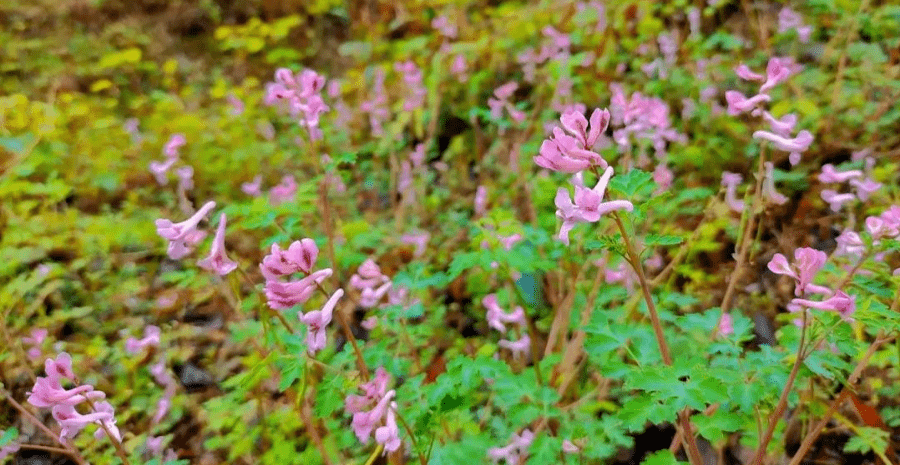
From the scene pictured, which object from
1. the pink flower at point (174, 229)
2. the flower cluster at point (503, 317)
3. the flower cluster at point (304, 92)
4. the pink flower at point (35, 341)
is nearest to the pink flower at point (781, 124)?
the flower cluster at point (503, 317)

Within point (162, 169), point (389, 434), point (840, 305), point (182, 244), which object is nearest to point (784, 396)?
point (840, 305)

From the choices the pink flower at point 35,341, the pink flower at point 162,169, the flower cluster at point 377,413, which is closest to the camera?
the flower cluster at point 377,413

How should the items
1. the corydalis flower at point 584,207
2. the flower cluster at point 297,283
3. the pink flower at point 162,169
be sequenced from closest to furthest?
the corydalis flower at point 584,207 < the flower cluster at point 297,283 < the pink flower at point 162,169

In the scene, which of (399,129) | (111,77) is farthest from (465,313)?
(111,77)

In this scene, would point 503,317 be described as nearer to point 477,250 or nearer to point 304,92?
point 477,250

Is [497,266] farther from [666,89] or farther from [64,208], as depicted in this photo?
[64,208]

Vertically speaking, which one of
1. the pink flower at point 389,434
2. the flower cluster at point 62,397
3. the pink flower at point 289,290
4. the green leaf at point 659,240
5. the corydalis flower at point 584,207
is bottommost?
the pink flower at point 389,434

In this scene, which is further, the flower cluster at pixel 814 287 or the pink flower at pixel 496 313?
the pink flower at pixel 496 313

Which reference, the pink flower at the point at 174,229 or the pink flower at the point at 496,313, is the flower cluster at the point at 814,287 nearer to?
the pink flower at the point at 496,313

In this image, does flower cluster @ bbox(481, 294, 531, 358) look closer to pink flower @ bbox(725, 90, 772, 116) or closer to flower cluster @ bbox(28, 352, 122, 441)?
pink flower @ bbox(725, 90, 772, 116)
